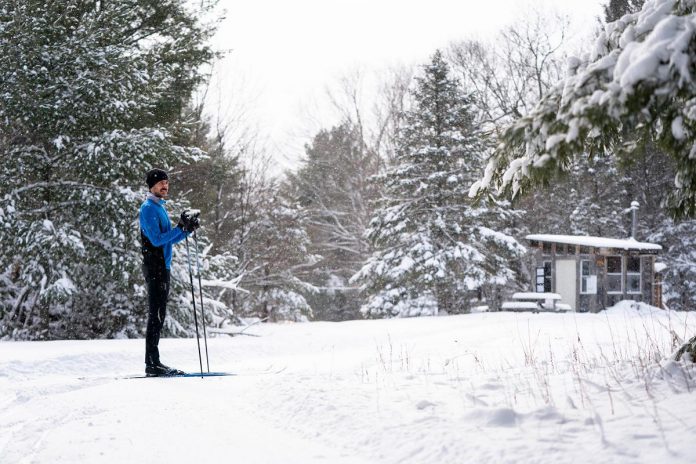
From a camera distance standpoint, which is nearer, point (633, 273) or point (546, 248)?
point (546, 248)

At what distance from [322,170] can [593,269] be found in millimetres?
15151

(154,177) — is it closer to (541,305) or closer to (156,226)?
(156,226)

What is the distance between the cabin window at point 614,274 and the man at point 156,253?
71.4 ft

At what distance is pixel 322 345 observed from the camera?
10227 millimetres

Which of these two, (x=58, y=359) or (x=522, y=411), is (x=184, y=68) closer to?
(x=58, y=359)

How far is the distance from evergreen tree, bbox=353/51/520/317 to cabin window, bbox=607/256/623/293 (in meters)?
5.58

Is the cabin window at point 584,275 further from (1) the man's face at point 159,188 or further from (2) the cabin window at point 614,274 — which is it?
(1) the man's face at point 159,188

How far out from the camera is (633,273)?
25109mm

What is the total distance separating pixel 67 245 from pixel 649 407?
32.3 feet


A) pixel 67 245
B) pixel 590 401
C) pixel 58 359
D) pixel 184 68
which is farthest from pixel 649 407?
pixel 184 68

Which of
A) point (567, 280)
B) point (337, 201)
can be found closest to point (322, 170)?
point (337, 201)

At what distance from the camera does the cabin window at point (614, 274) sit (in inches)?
968

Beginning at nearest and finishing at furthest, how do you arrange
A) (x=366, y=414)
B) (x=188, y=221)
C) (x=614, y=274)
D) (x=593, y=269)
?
(x=366, y=414)
(x=188, y=221)
(x=593, y=269)
(x=614, y=274)

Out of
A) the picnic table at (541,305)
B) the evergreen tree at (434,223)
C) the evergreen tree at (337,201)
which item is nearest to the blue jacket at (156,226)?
the evergreen tree at (434,223)
